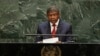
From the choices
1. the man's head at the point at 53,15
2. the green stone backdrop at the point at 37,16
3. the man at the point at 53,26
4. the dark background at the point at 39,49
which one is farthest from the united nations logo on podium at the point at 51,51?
the green stone backdrop at the point at 37,16

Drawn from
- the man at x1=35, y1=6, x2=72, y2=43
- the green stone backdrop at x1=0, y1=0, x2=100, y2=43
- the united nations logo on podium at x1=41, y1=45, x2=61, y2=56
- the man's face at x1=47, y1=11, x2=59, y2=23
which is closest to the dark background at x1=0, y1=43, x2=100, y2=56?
the united nations logo on podium at x1=41, y1=45, x2=61, y2=56

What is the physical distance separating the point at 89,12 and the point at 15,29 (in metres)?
1.39

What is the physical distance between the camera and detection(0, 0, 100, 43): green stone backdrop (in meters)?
6.57

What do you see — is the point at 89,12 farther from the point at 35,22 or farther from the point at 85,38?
the point at 35,22

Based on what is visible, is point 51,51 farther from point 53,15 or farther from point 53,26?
point 53,15

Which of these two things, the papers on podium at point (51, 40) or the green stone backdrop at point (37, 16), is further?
the green stone backdrop at point (37, 16)

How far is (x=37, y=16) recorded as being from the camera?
6.61 metres

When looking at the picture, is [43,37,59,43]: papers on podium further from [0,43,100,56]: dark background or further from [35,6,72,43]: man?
[35,6,72,43]: man

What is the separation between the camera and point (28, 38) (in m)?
3.20

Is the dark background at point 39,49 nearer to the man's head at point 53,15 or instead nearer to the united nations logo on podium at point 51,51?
the united nations logo on podium at point 51,51

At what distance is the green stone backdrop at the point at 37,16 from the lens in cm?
657

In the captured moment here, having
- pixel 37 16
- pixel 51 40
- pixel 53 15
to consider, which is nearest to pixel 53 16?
pixel 53 15

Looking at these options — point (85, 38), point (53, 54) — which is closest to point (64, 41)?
point (53, 54)

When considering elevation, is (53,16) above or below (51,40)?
above
